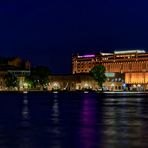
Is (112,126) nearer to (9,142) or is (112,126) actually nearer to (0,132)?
(0,132)

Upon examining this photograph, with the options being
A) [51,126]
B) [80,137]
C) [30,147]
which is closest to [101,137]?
[80,137]

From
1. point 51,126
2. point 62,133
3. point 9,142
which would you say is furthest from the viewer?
point 51,126

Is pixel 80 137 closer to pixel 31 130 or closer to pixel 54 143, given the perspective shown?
pixel 54 143

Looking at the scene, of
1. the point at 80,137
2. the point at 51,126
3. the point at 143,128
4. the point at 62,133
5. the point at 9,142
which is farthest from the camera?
the point at 51,126

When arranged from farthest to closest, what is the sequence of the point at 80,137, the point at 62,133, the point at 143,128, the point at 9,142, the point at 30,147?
the point at 143,128, the point at 62,133, the point at 80,137, the point at 9,142, the point at 30,147

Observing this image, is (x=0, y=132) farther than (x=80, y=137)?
Yes

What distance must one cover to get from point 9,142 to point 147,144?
6.44m

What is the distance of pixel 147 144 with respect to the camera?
2366cm

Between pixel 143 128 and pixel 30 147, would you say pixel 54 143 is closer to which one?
pixel 30 147

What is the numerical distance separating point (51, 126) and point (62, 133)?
15.2ft

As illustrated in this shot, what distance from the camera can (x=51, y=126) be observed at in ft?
110

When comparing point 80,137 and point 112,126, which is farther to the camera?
point 112,126

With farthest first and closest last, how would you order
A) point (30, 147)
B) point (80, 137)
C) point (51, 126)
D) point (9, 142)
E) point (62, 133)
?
point (51, 126) < point (62, 133) < point (80, 137) < point (9, 142) < point (30, 147)

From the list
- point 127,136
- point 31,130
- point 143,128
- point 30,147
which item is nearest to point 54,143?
point 30,147
